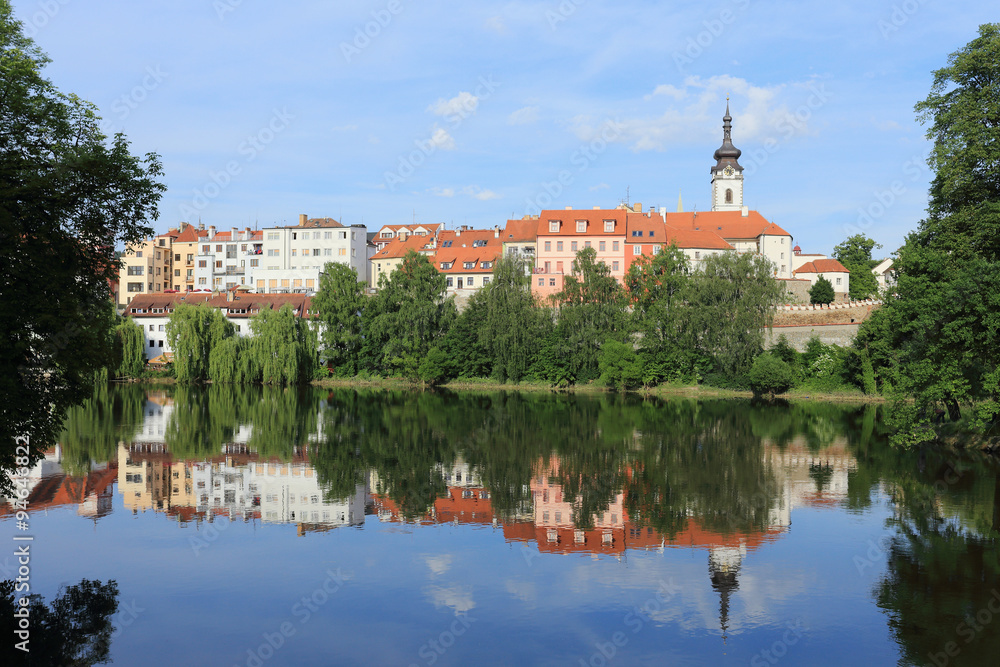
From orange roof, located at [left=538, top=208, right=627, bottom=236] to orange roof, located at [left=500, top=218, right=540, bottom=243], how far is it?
4205 mm

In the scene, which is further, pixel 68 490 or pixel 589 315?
pixel 589 315

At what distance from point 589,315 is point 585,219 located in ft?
66.0

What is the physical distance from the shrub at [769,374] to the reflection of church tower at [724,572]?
38.7 metres

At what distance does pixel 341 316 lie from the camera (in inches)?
A: 2638

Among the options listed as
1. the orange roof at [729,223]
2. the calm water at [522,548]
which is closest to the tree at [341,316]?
the calm water at [522,548]

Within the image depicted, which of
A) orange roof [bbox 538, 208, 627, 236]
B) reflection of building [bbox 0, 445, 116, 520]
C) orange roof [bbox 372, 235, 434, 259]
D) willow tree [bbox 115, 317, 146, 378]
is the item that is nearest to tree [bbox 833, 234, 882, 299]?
orange roof [bbox 538, 208, 627, 236]

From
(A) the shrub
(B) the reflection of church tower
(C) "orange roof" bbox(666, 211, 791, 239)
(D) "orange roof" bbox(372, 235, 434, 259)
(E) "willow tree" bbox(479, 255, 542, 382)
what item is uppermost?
(C) "orange roof" bbox(666, 211, 791, 239)

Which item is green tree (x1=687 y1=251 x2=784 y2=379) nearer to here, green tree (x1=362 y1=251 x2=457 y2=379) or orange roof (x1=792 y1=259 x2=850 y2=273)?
green tree (x1=362 y1=251 x2=457 y2=379)

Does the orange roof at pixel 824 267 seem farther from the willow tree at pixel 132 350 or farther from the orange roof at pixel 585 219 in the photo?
the willow tree at pixel 132 350

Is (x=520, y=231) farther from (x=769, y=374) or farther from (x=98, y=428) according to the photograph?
(x=98, y=428)

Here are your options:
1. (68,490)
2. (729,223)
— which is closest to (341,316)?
(729,223)

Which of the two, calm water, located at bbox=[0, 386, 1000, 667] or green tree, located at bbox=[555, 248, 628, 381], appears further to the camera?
green tree, located at bbox=[555, 248, 628, 381]

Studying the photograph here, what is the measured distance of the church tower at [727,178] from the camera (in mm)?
98188

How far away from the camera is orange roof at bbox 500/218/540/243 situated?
84.4 m
